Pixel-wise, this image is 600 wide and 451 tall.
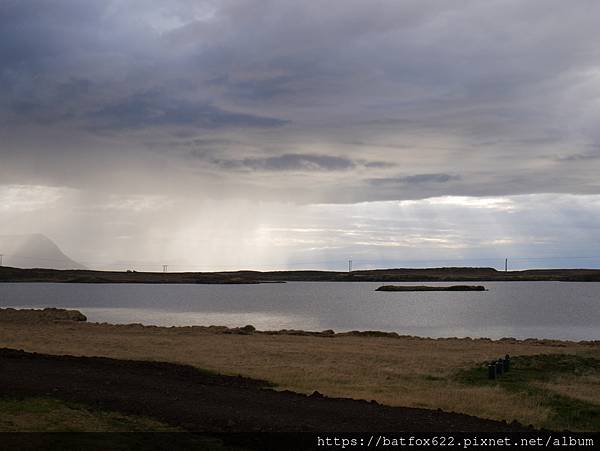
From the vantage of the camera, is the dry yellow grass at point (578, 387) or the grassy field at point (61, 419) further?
the dry yellow grass at point (578, 387)

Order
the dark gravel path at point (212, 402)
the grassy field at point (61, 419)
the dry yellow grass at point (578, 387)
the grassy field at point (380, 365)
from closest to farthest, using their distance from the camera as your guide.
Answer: the grassy field at point (61, 419), the dark gravel path at point (212, 402), the grassy field at point (380, 365), the dry yellow grass at point (578, 387)

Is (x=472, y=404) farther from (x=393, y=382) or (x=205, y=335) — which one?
(x=205, y=335)

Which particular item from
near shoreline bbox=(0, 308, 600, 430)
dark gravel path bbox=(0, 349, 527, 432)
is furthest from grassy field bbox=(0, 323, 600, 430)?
dark gravel path bbox=(0, 349, 527, 432)

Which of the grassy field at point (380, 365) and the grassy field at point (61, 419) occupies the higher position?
the grassy field at point (61, 419)

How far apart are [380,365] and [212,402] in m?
15.8

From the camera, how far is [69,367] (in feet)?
85.0

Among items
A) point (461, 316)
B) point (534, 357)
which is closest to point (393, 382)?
point (534, 357)

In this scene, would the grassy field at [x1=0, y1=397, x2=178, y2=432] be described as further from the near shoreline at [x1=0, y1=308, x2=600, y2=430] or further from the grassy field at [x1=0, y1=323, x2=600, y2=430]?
the grassy field at [x1=0, y1=323, x2=600, y2=430]

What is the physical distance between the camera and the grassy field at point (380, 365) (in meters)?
23.5

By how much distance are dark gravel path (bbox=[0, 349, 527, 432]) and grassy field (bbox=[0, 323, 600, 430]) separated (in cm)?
323

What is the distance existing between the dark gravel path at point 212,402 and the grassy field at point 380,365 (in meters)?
3.23

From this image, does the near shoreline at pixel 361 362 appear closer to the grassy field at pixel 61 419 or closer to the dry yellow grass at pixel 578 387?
the dry yellow grass at pixel 578 387

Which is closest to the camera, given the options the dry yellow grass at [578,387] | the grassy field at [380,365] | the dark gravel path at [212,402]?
the dark gravel path at [212,402]

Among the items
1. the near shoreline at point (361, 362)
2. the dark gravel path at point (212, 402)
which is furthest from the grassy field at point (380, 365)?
the dark gravel path at point (212, 402)
